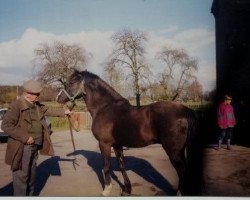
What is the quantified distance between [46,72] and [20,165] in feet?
53.8

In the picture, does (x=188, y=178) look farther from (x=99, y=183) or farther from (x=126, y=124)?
(x=99, y=183)

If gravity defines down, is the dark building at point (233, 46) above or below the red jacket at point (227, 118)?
above

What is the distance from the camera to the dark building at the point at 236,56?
34.1 feet

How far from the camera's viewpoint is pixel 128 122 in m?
5.16

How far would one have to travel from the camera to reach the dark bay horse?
4.66 m


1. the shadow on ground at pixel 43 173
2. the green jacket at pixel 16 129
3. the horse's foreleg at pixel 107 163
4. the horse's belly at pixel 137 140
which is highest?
the green jacket at pixel 16 129

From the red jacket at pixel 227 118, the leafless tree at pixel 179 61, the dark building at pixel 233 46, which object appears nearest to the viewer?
the leafless tree at pixel 179 61

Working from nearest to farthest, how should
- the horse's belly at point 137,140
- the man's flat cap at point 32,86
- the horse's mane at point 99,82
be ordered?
the man's flat cap at point 32,86
the horse's belly at point 137,140
the horse's mane at point 99,82

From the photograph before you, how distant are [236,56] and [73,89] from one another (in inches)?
307

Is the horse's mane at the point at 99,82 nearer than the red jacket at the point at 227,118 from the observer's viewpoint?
Yes

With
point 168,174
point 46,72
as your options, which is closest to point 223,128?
point 168,174

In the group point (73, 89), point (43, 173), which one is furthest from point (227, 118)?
point (43, 173)

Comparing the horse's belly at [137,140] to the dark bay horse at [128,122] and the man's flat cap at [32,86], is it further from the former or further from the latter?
the man's flat cap at [32,86]

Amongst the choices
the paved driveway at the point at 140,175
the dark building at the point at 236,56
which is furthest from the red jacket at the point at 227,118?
the dark building at the point at 236,56
